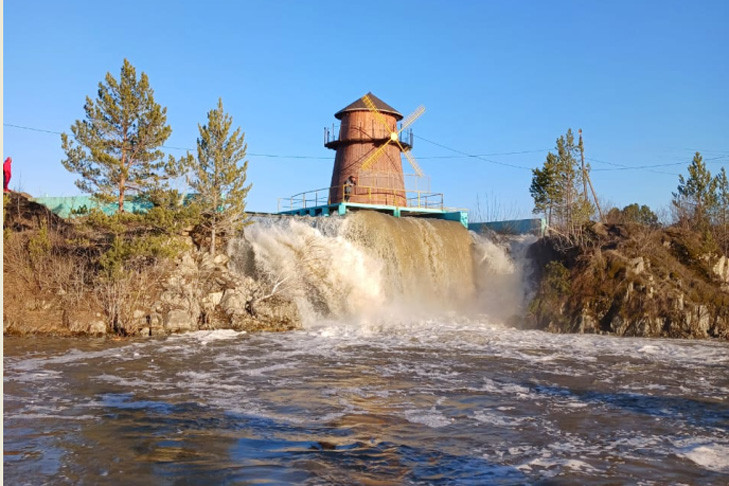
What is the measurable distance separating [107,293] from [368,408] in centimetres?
1217

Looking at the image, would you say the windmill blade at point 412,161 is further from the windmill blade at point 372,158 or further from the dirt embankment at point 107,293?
the dirt embankment at point 107,293

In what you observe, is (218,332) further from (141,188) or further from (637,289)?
(637,289)

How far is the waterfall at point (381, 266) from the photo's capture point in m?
23.8

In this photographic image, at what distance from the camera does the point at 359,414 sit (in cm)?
1000

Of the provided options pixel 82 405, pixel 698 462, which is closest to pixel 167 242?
pixel 82 405

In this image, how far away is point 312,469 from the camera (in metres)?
7.20

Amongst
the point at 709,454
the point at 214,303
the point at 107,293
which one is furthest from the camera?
the point at 214,303

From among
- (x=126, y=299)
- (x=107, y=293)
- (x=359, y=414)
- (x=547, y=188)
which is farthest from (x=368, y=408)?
(x=547, y=188)

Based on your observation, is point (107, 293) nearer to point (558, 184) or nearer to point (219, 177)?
point (219, 177)

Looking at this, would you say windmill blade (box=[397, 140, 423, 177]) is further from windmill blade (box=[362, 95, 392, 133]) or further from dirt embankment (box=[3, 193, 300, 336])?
dirt embankment (box=[3, 193, 300, 336])

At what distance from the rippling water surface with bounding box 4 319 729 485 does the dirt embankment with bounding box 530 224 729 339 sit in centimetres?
524

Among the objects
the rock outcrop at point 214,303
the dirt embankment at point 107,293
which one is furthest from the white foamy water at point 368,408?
the dirt embankment at point 107,293

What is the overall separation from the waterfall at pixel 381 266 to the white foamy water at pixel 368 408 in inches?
49.7

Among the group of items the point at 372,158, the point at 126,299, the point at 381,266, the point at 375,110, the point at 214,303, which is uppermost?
the point at 375,110
